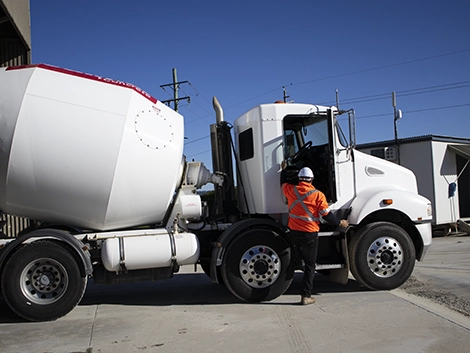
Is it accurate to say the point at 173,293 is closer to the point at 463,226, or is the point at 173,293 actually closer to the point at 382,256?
the point at 382,256

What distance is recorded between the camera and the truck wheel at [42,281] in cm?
590

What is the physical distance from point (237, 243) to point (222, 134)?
75.2 inches

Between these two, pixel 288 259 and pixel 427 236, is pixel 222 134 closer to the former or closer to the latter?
pixel 288 259

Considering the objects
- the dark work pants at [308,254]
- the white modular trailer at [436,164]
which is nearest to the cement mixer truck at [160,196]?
the dark work pants at [308,254]

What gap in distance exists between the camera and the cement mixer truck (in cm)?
593

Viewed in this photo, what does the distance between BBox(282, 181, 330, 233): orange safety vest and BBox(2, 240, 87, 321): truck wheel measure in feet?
9.94

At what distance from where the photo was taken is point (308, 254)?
6.45m

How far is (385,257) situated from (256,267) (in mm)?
2001

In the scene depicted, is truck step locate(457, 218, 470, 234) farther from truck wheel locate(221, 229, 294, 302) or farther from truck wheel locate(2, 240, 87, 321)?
truck wheel locate(2, 240, 87, 321)

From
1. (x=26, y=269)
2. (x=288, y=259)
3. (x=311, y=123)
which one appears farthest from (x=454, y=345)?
(x=26, y=269)

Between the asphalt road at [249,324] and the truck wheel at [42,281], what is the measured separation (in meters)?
0.19

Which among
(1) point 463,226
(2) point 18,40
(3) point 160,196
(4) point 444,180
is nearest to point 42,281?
(3) point 160,196

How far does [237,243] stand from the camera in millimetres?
6598

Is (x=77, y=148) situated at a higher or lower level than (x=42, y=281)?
higher
